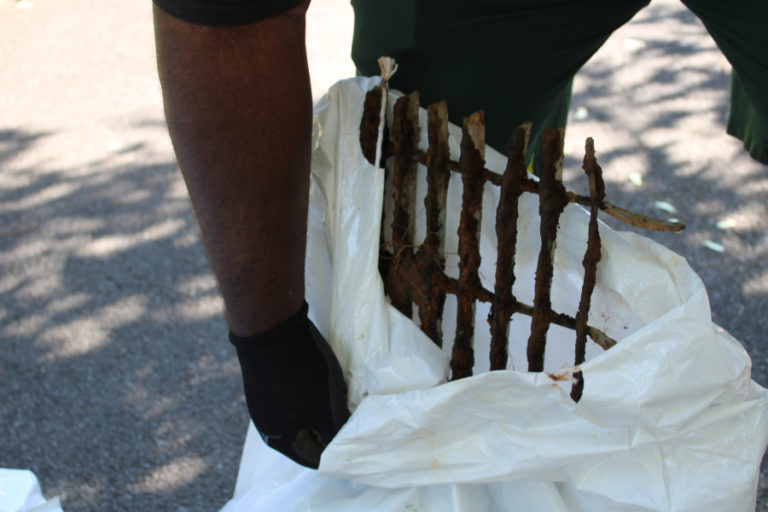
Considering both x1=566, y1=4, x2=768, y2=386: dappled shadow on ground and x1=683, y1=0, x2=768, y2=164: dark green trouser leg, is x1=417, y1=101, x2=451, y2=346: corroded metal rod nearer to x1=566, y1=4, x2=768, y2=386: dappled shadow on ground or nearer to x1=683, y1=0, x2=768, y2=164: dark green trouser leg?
x1=683, y1=0, x2=768, y2=164: dark green trouser leg

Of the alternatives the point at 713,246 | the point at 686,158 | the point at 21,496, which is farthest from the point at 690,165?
the point at 21,496

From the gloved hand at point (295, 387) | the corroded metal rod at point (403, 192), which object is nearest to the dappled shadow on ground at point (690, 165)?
the corroded metal rod at point (403, 192)

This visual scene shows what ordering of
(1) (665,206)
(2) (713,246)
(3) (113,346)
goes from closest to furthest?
(3) (113,346) → (2) (713,246) → (1) (665,206)

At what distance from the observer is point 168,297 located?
2686mm

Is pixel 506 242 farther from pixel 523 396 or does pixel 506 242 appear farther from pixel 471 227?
pixel 523 396

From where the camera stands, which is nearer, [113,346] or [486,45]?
[486,45]

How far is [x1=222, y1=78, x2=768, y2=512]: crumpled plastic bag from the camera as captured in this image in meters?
1.13

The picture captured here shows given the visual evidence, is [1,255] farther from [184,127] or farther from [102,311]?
[184,127]

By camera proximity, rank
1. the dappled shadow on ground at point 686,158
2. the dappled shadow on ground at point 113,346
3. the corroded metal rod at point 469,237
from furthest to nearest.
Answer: the dappled shadow on ground at point 686,158 < the dappled shadow on ground at point 113,346 < the corroded metal rod at point 469,237

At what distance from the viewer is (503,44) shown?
140 centimetres

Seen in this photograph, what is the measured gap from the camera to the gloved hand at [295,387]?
1.29 m

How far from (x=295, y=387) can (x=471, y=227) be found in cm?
39

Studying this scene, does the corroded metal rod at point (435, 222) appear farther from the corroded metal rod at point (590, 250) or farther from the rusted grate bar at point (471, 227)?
the corroded metal rod at point (590, 250)

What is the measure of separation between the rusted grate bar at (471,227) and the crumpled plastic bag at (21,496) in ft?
2.28
